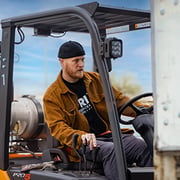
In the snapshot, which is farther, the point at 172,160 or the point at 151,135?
the point at 151,135

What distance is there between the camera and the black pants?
3.49 m

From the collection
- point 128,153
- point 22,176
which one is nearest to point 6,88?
point 22,176

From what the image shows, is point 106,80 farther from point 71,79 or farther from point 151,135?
point 71,79

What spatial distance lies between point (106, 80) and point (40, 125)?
47.0 inches

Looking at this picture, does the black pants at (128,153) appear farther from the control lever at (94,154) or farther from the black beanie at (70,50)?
the black beanie at (70,50)

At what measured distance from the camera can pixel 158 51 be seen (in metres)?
2.30

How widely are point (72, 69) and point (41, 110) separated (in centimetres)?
56

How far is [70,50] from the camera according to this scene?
3.91 metres

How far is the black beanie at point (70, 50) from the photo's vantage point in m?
3.90


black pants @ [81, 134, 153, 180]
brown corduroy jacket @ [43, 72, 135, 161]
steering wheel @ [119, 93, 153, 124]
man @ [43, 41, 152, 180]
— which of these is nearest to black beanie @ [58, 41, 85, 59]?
man @ [43, 41, 152, 180]

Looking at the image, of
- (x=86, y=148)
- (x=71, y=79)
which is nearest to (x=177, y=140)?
(x=86, y=148)

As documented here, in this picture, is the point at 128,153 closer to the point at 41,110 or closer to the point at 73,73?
the point at 73,73

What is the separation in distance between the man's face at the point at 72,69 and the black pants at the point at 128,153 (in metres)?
0.57

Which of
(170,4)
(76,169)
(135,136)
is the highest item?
(170,4)
